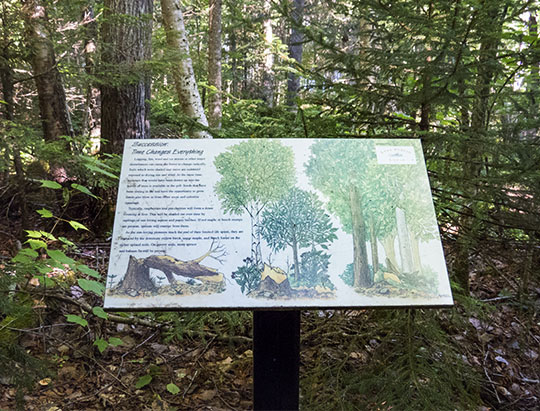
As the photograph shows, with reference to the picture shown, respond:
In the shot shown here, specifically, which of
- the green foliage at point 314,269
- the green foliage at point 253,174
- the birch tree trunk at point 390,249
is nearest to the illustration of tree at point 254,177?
the green foliage at point 253,174

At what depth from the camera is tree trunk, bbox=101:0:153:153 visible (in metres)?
4.89

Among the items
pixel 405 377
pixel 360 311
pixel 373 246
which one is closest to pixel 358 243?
pixel 373 246

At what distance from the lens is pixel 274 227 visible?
1.96m

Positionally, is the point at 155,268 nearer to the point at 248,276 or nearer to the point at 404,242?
the point at 248,276

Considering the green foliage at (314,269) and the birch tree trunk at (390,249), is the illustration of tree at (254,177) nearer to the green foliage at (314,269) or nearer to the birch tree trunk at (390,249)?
the green foliage at (314,269)

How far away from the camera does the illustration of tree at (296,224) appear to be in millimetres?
1934

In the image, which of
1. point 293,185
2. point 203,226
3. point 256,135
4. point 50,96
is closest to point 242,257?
point 203,226

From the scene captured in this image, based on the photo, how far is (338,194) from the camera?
205 cm

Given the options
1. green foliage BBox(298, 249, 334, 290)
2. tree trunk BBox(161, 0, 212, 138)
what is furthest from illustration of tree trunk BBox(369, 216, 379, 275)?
tree trunk BBox(161, 0, 212, 138)

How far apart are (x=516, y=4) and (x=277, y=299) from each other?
2290 mm

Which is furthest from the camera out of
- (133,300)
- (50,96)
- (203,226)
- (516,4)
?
(50,96)

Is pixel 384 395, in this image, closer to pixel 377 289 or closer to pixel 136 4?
pixel 377 289

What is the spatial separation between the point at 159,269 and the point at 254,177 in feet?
2.15

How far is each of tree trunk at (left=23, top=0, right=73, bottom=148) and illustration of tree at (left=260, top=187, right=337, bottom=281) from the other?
346 cm
